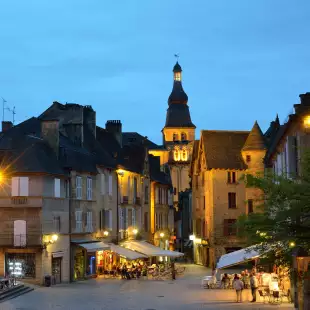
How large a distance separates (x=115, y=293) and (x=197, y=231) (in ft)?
107

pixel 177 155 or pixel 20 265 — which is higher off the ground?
pixel 177 155

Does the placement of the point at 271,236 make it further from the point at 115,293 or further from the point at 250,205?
the point at 250,205

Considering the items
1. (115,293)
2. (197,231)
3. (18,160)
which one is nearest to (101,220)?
(18,160)

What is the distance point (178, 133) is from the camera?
145 m

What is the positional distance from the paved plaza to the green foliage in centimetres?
1167

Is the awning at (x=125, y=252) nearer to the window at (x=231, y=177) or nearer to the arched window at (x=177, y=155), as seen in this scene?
the window at (x=231, y=177)

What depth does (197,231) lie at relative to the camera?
2717 inches

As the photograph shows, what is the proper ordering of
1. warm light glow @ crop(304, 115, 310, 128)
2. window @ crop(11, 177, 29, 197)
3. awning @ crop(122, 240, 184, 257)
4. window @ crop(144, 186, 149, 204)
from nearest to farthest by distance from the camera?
1. warm light glow @ crop(304, 115, 310, 128)
2. window @ crop(11, 177, 29, 197)
3. awning @ crop(122, 240, 184, 257)
4. window @ crop(144, 186, 149, 204)

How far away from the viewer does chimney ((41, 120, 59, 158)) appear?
149ft

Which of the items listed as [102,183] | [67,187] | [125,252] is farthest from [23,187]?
[102,183]

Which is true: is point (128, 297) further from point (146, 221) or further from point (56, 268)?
point (146, 221)

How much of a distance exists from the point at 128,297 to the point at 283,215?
1911 cm

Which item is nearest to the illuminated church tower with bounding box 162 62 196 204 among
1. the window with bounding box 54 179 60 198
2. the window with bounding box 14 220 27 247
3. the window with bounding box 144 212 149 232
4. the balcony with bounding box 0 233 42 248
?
the window with bounding box 144 212 149 232

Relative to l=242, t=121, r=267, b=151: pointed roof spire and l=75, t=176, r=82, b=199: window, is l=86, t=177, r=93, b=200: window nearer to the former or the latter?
l=75, t=176, r=82, b=199: window
